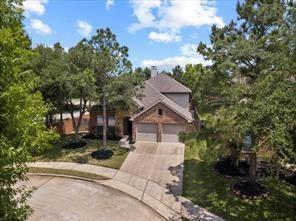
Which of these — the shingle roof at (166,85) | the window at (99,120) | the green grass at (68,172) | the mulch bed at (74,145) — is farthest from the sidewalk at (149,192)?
the shingle roof at (166,85)

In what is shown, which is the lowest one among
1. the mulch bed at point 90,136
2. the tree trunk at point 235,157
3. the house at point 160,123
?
the tree trunk at point 235,157

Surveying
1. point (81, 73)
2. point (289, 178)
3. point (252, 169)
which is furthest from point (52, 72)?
point (289, 178)

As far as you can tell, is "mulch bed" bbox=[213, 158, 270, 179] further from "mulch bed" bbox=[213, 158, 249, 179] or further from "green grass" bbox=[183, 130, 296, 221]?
"green grass" bbox=[183, 130, 296, 221]

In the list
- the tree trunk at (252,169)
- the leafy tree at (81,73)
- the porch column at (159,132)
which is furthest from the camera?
the porch column at (159,132)

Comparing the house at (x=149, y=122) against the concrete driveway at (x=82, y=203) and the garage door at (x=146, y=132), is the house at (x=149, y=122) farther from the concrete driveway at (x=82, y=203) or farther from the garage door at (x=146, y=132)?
the concrete driveway at (x=82, y=203)

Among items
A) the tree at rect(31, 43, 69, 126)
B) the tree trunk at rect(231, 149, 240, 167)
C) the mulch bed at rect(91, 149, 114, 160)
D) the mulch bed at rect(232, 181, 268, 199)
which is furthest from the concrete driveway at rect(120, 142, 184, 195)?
the tree at rect(31, 43, 69, 126)
